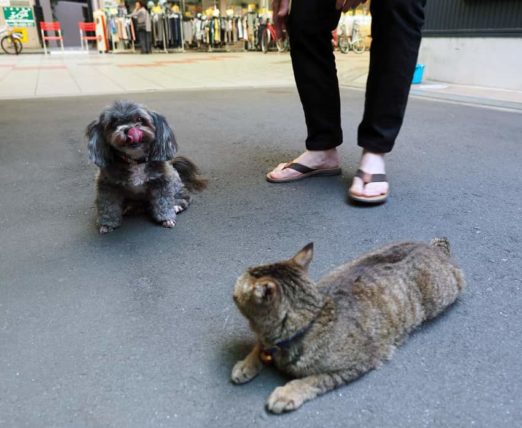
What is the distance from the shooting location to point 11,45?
13164mm

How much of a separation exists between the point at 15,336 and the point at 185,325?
0.45m

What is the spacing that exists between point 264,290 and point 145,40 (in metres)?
14.6

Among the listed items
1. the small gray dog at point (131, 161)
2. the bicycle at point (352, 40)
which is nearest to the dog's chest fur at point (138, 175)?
the small gray dog at point (131, 161)

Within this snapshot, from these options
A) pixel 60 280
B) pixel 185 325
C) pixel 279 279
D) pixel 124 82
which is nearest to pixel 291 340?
pixel 279 279

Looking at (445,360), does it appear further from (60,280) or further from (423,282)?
(60,280)

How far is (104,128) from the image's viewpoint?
1.78 m

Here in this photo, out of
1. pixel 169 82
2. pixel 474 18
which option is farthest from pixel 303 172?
pixel 169 82

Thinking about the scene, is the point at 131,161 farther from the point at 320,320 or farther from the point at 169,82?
the point at 169,82

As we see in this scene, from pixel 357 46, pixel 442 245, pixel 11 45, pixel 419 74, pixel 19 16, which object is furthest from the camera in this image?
pixel 357 46

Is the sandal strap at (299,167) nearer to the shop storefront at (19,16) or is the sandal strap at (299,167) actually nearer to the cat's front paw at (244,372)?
the cat's front paw at (244,372)

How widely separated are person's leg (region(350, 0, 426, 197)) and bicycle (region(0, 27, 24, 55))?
1376 cm

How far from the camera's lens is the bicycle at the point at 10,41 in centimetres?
1288

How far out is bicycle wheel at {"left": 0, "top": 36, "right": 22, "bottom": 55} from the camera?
12891mm

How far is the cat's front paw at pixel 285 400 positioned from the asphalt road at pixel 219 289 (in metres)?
0.02
